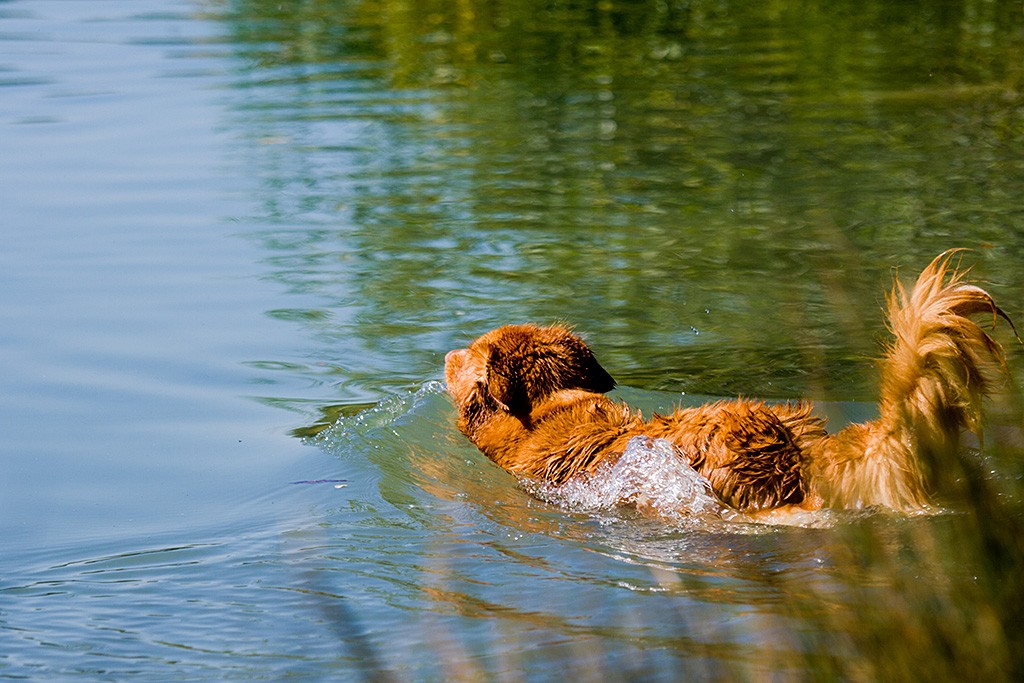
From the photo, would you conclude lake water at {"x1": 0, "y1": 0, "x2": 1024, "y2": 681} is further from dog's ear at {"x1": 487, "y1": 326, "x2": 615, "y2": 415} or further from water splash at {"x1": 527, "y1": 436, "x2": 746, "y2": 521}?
dog's ear at {"x1": 487, "y1": 326, "x2": 615, "y2": 415}

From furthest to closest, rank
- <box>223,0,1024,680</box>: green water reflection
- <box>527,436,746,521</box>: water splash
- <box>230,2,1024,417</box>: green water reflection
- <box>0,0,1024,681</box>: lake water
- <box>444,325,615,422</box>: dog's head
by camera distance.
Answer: <box>230,2,1024,417</box>: green water reflection < <box>444,325,615,422</box>: dog's head < <box>527,436,746,521</box>: water splash < <box>0,0,1024,681</box>: lake water < <box>223,0,1024,680</box>: green water reflection

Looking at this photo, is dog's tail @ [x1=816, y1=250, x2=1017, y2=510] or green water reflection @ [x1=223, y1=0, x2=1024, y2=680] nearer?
green water reflection @ [x1=223, y1=0, x2=1024, y2=680]

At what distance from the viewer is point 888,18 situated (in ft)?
62.4

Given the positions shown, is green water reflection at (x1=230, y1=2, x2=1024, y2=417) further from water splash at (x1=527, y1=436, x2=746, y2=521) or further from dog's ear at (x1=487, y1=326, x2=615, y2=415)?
dog's ear at (x1=487, y1=326, x2=615, y2=415)

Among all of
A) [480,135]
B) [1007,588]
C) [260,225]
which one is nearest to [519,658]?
[1007,588]

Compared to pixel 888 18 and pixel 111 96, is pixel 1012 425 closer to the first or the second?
pixel 111 96

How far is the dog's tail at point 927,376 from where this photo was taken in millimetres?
4387

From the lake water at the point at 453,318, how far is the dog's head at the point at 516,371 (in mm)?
371

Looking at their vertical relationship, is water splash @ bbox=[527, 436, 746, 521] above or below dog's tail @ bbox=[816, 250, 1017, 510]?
below

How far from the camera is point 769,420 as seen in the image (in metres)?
5.42

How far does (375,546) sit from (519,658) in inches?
57.4

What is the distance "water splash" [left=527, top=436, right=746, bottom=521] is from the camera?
5379mm

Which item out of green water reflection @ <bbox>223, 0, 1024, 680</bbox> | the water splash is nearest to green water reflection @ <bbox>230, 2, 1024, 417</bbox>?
green water reflection @ <bbox>223, 0, 1024, 680</bbox>

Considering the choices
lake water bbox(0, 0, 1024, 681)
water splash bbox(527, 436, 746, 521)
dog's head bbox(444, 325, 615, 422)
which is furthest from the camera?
dog's head bbox(444, 325, 615, 422)
